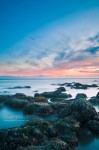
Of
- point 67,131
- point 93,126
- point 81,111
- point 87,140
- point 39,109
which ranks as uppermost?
point 81,111

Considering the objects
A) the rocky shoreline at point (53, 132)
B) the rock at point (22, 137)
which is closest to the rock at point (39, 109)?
the rocky shoreline at point (53, 132)

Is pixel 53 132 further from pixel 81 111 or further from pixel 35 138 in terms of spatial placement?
pixel 81 111

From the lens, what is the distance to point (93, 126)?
48.6 ft

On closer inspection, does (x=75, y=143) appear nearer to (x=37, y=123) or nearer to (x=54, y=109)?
(x=37, y=123)

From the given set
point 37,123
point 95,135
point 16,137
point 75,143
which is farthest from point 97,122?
point 16,137

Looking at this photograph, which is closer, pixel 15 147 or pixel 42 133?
pixel 15 147

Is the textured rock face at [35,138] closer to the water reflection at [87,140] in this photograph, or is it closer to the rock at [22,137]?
the rock at [22,137]

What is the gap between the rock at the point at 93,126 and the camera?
47.4ft

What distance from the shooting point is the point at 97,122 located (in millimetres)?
14930

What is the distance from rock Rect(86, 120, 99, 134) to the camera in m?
14.5

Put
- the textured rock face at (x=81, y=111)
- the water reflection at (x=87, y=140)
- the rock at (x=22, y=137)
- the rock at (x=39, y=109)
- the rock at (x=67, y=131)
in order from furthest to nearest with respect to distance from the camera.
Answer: the rock at (x=39, y=109) → the textured rock face at (x=81, y=111) → the water reflection at (x=87, y=140) → the rock at (x=67, y=131) → the rock at (x=22, y=137)

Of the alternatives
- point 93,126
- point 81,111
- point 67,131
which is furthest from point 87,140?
point 81,111

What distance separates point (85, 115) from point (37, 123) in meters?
4.43

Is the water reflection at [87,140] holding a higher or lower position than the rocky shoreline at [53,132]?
lower
